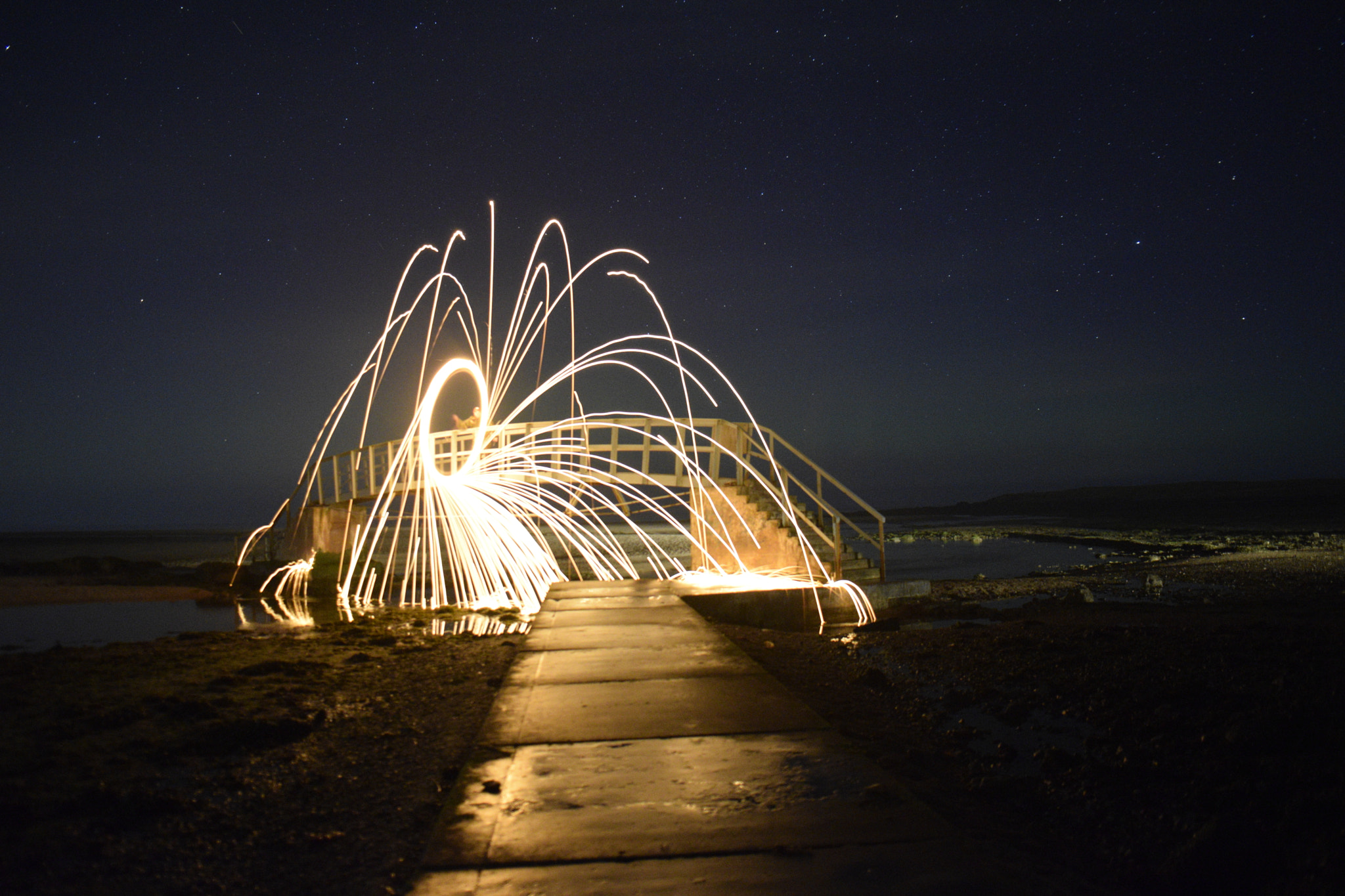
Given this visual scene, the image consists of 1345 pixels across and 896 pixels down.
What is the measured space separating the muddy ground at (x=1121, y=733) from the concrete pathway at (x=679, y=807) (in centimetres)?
68

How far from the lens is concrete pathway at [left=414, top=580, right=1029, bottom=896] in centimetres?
260

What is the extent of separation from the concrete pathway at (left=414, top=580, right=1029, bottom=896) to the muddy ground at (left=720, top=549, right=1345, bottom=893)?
68cm

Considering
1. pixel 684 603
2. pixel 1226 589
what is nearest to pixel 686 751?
pixel 684 603

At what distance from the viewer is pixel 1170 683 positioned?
594 centimetres

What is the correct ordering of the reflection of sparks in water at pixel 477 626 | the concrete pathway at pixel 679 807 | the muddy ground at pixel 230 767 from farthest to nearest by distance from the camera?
the reflection of sparks in water at pixel 477 626, the muddy ground at pixel 230 767, the concrete pathway at pixel 679 807

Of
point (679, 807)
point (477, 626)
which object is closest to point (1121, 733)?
point (679, 807)

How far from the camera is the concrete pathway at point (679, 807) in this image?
Answer: 8.52 feet

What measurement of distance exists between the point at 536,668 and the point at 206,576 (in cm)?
2072

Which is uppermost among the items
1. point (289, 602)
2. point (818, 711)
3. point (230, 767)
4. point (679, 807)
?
point (679, 807)

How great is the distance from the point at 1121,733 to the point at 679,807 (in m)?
3.29

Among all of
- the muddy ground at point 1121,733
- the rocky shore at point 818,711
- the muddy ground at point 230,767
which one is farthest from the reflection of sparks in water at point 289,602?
the muddy ground at point 1121,733

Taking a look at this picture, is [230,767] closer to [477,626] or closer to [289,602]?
[477,626]

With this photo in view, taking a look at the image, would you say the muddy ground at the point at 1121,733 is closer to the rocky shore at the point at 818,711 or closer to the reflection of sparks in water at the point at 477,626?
the rocky shore at the point at 818,711

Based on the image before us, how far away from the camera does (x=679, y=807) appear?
10.6 feet
